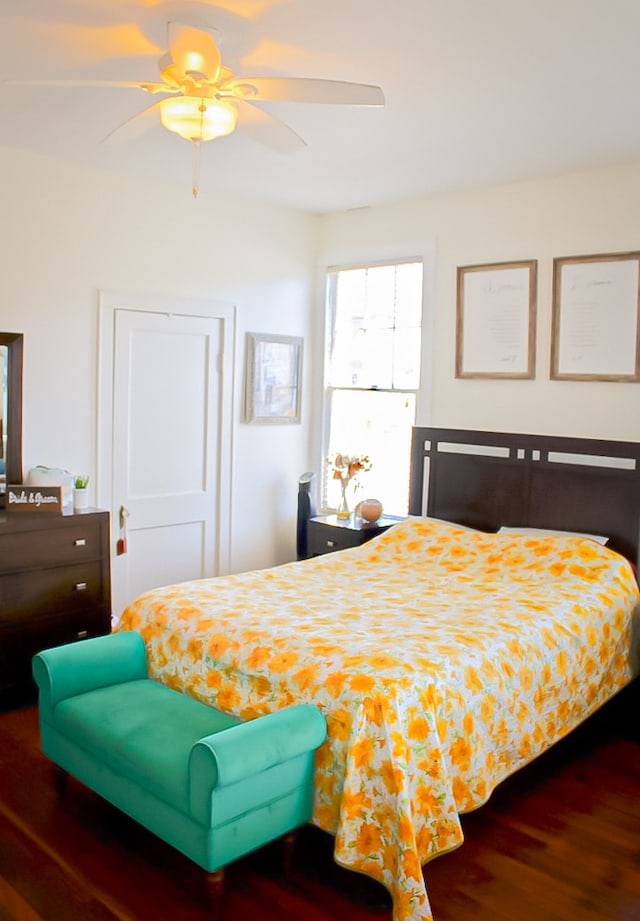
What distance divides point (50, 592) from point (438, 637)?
1.94 metres

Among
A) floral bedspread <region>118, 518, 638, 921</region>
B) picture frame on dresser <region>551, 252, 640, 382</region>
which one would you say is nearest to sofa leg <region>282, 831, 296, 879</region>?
floral bedspread <region>118, 518, 638, 921</region>

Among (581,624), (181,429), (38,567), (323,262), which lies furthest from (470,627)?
(323,262)

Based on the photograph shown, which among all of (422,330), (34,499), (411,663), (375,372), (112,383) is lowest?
(411,663)

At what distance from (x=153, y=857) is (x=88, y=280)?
290 cm

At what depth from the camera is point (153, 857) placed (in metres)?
2.53

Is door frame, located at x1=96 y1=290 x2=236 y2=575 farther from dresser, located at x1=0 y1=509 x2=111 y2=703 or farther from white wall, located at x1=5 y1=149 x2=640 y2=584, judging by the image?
dresser, located at x1=0 y1=509 x2=111 y2=703

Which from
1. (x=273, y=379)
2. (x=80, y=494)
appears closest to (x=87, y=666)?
(x=80, y=494)

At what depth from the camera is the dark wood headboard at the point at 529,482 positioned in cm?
392

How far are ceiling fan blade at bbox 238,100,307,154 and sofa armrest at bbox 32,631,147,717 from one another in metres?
1.89

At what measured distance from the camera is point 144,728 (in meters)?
2.52

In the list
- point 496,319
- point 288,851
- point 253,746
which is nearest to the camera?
point 253,746

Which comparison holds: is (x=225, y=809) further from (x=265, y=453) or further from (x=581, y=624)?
(x=265, y=453)

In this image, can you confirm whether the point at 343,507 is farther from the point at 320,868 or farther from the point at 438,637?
the point at 320,868

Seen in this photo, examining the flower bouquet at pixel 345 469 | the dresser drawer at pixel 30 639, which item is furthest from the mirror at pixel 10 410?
the flower bouquet at pixel 345 469
